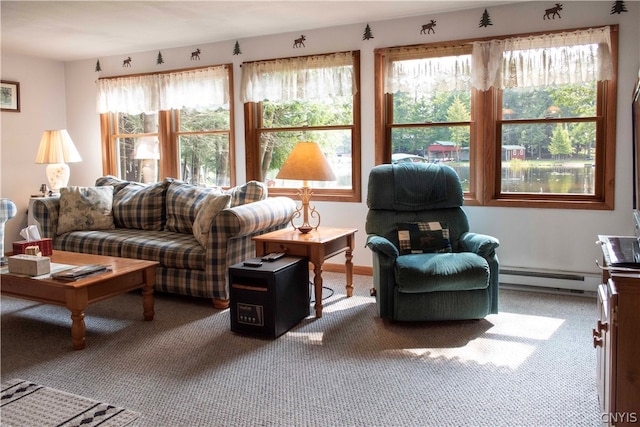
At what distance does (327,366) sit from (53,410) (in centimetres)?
128

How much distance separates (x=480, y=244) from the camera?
10.9ft

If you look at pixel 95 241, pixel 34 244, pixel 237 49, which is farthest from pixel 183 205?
pixel 237 49

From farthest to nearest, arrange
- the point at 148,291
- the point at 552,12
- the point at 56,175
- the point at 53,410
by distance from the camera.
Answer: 1. the point at 56,175
2. the point at 552,12
3. the point at 148,291
4. the point at 53,410

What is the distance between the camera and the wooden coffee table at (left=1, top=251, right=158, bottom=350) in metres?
2.89

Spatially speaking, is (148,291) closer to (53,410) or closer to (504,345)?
(53,410)

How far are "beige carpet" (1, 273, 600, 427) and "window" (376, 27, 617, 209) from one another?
39.9 inches

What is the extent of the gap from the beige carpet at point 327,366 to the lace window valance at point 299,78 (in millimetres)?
2086

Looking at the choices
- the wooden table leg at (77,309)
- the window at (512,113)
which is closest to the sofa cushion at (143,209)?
the wooden table leg at (77,309)

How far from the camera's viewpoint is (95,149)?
6137 mm

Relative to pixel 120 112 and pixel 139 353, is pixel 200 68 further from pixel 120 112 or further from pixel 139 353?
pixel 139 353

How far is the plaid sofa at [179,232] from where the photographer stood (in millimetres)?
3611

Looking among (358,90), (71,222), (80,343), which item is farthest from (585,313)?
(71,222)

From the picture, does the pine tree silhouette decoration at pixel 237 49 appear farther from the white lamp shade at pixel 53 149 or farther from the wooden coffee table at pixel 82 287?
the wooden coffee table at pixel 82 287

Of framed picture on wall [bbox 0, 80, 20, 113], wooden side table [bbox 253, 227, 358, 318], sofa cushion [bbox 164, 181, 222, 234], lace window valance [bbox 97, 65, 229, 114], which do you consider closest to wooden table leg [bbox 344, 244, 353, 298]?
wooden side table [bbox 253, 227, 358, 318]
